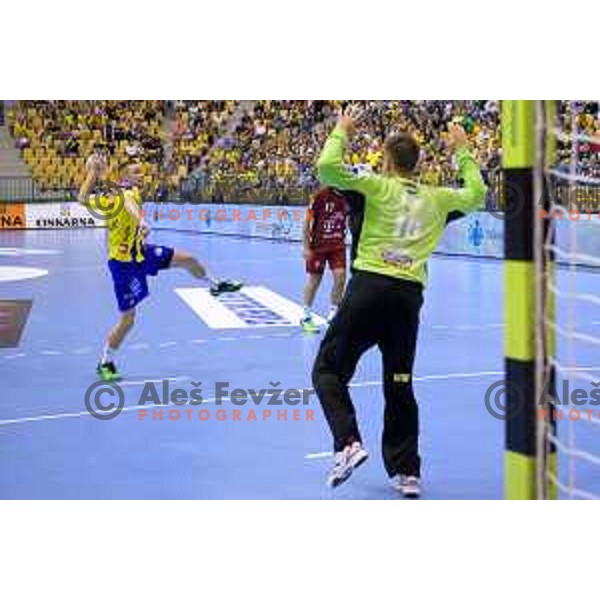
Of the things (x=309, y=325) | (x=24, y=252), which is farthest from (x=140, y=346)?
(x=24, y=252)

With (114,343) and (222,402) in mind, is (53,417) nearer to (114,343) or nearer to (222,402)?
(222,402)

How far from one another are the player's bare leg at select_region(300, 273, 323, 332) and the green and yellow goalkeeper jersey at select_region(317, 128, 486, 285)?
4971 millimetres

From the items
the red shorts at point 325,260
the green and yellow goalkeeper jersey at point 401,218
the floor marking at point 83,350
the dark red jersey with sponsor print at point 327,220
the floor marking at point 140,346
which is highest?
the green and yellow goalkeeper jersey at point 401,218

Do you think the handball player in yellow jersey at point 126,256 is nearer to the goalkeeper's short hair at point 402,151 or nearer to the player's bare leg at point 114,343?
the player's bare leg at point 114,343

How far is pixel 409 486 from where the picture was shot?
5098mm

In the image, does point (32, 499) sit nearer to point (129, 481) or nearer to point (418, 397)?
point (129, 481)

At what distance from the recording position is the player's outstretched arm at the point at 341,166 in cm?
466

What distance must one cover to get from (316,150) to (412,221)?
19593 mm

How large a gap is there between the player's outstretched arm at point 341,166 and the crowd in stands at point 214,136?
581 inches

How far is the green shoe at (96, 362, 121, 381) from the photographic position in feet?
26.1

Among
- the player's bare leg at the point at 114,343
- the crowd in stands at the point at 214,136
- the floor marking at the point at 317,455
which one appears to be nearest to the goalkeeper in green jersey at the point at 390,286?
the floor marking at the point at 317,455

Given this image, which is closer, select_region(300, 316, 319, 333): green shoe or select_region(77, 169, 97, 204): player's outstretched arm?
select_region(77, 169, 97, 204): player's outstretched arm

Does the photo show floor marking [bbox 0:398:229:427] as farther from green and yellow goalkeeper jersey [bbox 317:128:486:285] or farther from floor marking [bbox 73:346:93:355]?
green and yellow goalkeeper jersey [bbox 317:128:486:285]

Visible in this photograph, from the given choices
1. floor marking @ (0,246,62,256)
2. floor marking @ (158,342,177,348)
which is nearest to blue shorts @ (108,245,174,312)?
floor marking @ (158,342,177,348)
